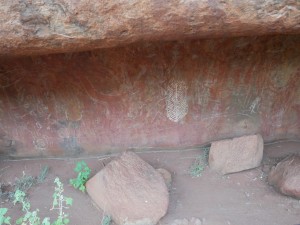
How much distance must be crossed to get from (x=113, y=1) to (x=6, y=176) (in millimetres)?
1653

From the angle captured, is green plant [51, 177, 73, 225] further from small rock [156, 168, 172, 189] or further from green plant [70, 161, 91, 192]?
small rock [156, 168, 172, 189]

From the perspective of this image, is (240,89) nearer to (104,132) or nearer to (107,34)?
(104,132)

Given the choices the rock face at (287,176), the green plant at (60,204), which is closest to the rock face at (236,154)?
the rock face at (287,176)

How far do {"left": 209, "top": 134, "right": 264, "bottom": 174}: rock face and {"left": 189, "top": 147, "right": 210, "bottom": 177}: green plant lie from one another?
64 mm

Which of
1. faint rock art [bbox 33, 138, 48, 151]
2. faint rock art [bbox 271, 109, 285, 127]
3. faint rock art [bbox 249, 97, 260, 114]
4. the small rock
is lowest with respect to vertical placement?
the small rock

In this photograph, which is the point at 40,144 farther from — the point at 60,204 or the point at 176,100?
the point at 176,100

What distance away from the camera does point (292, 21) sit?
1386 mm

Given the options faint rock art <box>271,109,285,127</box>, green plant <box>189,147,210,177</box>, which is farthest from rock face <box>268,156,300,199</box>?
green plant <box>189,147,210,177</box>

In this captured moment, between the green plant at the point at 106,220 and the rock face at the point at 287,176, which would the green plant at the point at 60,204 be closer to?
the green plant at the point at 106,220

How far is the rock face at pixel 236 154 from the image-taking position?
244cm

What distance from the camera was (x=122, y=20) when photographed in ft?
4.52

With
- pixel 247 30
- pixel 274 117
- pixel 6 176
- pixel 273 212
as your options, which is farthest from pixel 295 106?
pixel 6 176

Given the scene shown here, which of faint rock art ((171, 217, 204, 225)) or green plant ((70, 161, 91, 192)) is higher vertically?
green plant ((70, 161, 91, 192))

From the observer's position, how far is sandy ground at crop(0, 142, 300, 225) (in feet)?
6.83
